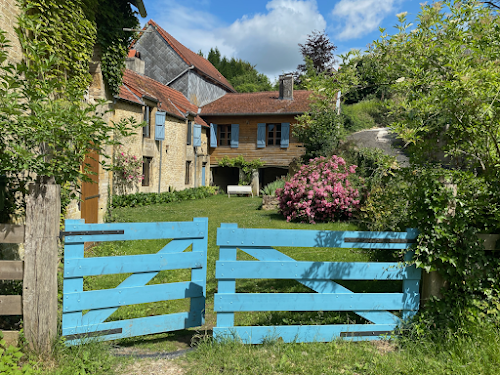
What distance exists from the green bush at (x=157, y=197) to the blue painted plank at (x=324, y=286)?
41.6 feet

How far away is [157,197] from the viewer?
1725cm

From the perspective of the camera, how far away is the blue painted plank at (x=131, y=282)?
3.25m

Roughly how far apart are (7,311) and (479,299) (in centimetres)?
422

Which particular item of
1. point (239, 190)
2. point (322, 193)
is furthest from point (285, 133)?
point (322, 193)

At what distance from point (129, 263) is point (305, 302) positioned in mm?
1684

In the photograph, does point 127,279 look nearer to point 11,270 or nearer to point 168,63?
point 11,270

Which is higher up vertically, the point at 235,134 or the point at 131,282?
the point at 235,134

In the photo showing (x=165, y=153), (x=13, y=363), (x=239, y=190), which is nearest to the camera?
(x=13, y=363)

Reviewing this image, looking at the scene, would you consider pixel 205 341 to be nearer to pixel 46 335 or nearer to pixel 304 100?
pixel 46 335

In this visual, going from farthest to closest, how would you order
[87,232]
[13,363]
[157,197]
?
[157,197], [87,232], [13,363]

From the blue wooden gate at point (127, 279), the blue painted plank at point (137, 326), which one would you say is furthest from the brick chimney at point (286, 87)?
the blue painted plank at point (137, 326)

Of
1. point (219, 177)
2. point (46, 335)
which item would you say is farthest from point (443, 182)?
point (219, 177)

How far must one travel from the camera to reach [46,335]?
3086 mm

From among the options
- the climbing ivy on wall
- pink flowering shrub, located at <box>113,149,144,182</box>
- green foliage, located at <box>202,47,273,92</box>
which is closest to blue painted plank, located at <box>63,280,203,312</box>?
the climbing ivy on wall
